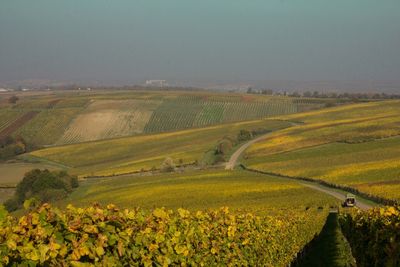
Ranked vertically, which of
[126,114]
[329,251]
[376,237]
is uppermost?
[376,237]

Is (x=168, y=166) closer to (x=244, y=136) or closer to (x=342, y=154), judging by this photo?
(x=342, y=154)

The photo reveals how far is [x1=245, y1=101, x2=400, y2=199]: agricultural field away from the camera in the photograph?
188ft

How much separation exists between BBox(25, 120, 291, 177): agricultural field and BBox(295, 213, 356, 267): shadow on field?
53266 millimetres

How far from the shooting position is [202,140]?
12206 centimetres

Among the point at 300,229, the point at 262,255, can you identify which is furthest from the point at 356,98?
the point at 262,255

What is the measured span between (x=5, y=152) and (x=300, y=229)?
105m

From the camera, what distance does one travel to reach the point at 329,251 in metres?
33.2

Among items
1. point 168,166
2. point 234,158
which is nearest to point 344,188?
point 234,158

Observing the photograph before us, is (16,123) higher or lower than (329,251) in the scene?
lower

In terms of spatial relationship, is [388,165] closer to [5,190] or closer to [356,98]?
[5,190]

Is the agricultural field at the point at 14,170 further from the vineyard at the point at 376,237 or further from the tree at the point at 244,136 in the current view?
the vineyard at the point at 376,237

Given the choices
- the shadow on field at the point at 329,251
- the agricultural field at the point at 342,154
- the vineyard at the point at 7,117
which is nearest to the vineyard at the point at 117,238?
the shadow on field at the point at 329,251

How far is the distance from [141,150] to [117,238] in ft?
375

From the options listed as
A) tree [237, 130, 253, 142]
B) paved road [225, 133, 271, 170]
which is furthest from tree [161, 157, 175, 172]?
tree [237, 130, 253, 142]
